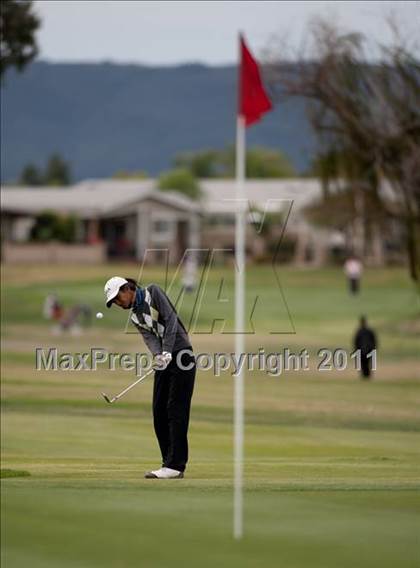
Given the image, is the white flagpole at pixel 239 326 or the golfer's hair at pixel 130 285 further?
the golfer's hair at pixel 130 285

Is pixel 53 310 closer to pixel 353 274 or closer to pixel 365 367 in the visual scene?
pixel 353 274

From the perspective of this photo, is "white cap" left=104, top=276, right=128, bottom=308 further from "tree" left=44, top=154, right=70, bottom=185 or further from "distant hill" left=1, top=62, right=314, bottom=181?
"tree" left=44, top=154, right=70, bottom=185

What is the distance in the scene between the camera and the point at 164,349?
11.8m

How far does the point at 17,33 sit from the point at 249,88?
32.7 meters

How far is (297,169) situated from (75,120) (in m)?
27.8

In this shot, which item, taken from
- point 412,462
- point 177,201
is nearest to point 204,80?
point 177,201

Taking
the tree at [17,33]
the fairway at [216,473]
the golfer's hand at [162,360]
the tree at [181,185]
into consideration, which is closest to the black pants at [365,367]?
the fairway at [216,473]

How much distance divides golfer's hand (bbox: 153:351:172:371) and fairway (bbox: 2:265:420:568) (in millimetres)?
989

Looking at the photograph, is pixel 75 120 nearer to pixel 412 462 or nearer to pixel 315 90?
pixel 315 90

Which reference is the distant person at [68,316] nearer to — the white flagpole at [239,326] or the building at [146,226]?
the building at [146,226]

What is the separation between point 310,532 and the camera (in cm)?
1097

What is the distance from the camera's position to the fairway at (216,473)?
34.4 ft

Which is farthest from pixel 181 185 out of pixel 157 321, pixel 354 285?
pixel 157 321

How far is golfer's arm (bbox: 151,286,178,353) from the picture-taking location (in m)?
11.7
